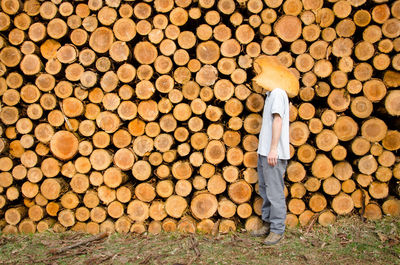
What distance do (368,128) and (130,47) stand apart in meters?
3.04

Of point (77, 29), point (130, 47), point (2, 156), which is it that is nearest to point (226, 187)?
point (130, 47)

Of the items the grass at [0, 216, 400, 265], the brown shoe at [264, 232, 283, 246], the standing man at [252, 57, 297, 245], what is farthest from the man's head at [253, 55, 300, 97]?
the grass at [0, 216, 400, 265]

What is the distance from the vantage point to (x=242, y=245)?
10.8 ft

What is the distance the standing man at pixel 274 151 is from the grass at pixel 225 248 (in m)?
0.27

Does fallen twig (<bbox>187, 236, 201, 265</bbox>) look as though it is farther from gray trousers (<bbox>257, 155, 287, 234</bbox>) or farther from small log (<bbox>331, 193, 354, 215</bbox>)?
small log (<bbox>331, 193, 354, 215</bbox>)

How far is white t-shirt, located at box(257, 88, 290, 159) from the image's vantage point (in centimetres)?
305

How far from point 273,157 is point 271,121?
1.28 feet

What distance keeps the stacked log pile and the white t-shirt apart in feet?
1.07

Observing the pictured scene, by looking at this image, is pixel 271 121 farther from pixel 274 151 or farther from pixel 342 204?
pixel 342 204

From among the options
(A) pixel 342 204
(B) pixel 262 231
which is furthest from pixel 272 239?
(A) pixel 342 204

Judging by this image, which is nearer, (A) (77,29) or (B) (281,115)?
(B) (281,115)

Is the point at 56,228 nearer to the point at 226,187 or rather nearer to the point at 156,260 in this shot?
the point at 156,260

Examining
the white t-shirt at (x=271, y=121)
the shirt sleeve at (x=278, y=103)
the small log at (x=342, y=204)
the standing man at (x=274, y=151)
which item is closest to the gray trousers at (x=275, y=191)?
the standing man at (x=274, y=151)

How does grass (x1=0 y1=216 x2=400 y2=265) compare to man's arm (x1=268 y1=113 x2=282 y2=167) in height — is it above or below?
below
